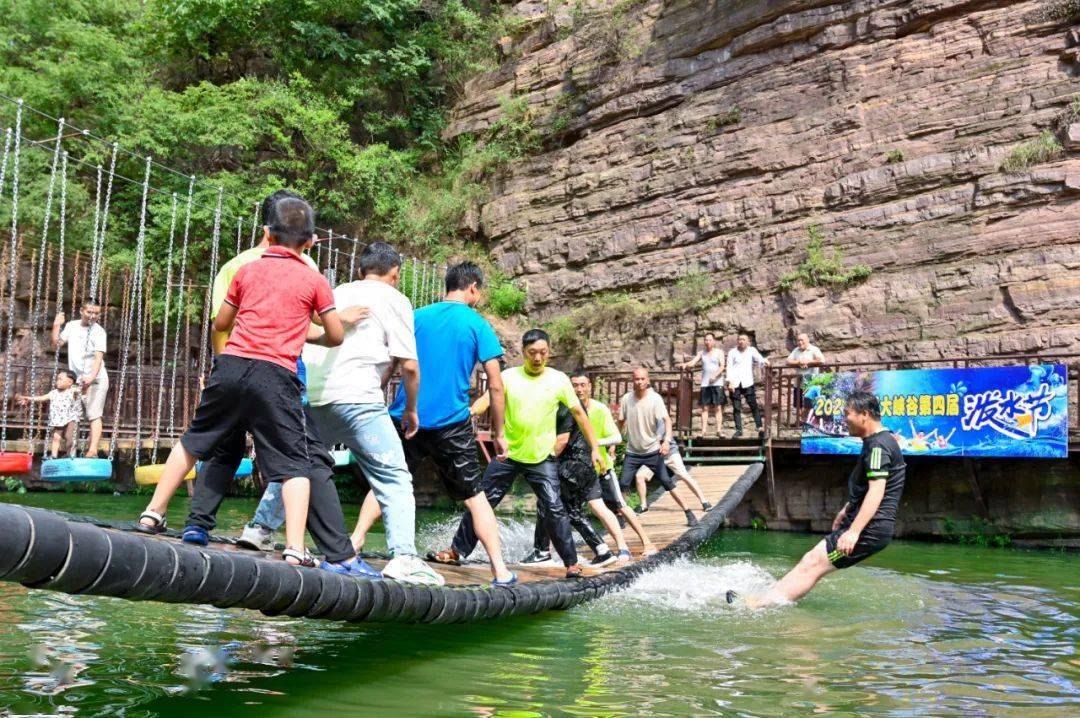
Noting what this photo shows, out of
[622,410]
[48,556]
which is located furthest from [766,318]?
[48,556]

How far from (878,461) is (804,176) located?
50.4 feet

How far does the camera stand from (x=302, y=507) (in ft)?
15.9

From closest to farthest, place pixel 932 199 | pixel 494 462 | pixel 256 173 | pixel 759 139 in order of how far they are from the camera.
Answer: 1. pixel 494 462
2. pixel 932 199
3. pixel 759 139
4. pixel 256 173

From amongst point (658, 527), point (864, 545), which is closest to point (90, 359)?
point (658, 527)

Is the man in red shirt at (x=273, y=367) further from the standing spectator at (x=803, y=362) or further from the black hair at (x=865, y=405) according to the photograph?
the standing spectator at (x=803, y=362)

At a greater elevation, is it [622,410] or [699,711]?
[622,410]

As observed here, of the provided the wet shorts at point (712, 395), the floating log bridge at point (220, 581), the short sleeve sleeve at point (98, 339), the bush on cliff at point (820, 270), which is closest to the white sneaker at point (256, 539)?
the floating log bridge at point (220, 581)

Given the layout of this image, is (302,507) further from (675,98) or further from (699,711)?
(675,98)

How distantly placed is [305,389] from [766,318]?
1603 cm

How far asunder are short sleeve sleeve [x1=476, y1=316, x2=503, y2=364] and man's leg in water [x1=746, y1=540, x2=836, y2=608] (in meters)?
2.79

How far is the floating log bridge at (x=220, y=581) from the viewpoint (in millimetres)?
3367

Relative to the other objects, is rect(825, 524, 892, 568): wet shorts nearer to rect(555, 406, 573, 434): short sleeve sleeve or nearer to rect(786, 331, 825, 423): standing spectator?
rect(555, 406, 573, 434): short sleeve sleeve

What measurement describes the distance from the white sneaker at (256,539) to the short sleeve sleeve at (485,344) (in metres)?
1.68

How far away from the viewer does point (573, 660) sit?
571 cm
